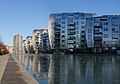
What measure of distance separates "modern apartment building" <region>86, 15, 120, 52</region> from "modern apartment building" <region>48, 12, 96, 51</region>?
478 inches

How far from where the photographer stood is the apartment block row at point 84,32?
476 feet

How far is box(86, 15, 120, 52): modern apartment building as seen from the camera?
473ft

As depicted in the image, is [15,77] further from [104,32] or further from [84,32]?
[84,32]

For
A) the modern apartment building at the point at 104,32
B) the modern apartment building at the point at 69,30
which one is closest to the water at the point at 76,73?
the modern apartment building at the point at 104,32

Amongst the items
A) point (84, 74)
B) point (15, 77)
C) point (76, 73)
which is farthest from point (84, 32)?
point (15, 77)

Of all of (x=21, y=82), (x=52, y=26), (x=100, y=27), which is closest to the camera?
(x=21, y=82)

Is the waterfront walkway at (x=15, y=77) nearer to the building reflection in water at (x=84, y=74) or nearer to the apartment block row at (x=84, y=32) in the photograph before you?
the building reflection in water at (x=84, y=74)

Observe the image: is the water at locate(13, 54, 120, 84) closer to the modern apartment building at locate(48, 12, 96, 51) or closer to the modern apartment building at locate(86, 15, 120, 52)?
the modern apartment building at locate(86, 15, 120, 52)

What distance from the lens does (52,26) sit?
608ft

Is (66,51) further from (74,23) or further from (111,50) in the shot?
(111,50)

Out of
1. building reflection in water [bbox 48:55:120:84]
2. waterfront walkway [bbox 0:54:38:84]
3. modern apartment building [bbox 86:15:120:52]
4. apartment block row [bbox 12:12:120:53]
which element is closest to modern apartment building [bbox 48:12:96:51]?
apartment block row [bbox 12:12:120:53]

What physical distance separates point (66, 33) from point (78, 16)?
12106mm

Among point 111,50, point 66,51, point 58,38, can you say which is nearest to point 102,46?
point 111,50

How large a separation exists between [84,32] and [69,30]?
384 inches
